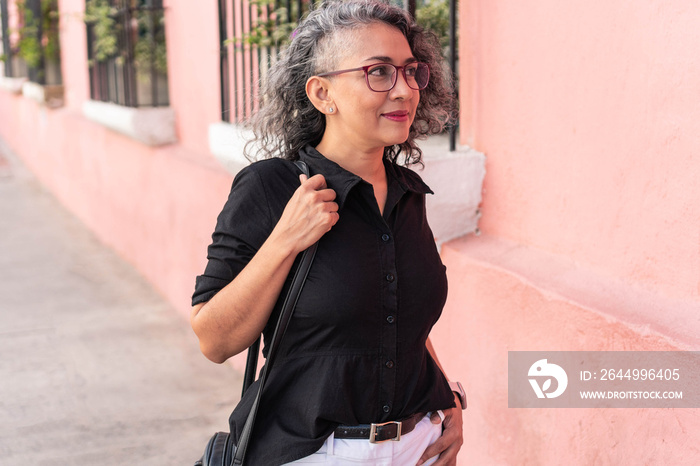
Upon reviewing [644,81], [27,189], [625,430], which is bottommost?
[27,189]

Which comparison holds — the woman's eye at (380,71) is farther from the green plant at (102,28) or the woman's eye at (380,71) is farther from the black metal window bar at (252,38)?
the green plant at (102,28)

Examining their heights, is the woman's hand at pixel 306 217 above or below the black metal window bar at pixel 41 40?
below

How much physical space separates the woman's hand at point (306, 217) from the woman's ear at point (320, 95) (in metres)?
0.24

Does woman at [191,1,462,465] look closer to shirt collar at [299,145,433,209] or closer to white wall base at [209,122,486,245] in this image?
shirt collar at [299,145,433,209]

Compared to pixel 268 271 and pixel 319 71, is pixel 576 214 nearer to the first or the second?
pixel 319 71

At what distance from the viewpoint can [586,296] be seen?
7.68 feet

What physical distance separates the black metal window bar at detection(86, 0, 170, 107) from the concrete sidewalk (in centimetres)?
149

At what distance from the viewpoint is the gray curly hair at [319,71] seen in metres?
1.84

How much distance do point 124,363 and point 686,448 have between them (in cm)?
350

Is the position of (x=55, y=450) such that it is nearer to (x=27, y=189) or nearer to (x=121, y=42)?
(x=121, y=42)

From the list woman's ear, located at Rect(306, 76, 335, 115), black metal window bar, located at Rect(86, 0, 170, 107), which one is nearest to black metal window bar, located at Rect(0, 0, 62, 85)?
black metal window bar, located at Rect(86, 0, 170, 107)

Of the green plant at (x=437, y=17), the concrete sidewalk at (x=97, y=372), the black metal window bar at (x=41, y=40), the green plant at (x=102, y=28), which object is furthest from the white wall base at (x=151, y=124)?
the black metal window bar at (x=41, y=40)

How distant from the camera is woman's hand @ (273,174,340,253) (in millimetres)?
1653

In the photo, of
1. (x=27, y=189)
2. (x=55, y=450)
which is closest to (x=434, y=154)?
(x=55, y=450)
